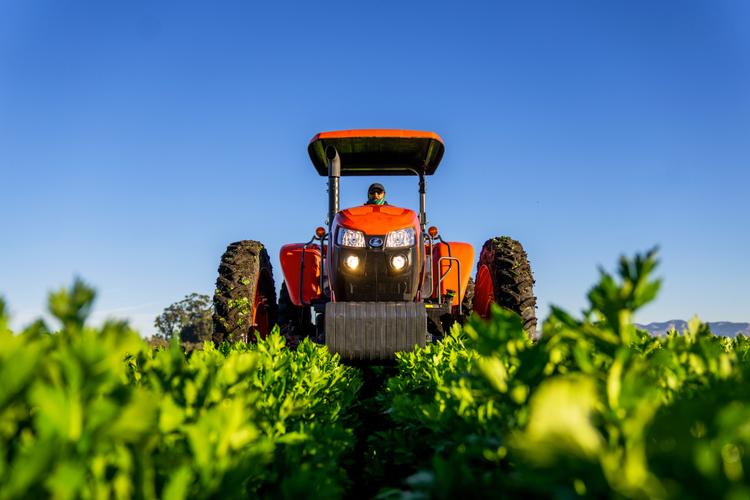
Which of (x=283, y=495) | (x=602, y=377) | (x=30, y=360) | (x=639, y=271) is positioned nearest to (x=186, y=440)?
(x=283, y=495)

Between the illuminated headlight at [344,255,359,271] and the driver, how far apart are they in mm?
1052

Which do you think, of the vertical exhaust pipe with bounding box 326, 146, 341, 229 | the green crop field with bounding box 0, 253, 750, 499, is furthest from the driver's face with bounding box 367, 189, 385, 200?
the green crop field with bounding box 0, 253, 750, 499

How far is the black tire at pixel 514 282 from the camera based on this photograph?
647 cm

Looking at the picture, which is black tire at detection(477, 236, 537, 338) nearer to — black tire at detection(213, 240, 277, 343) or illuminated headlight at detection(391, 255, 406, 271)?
illuminated headlight at detection(391, 255, 406, 271)

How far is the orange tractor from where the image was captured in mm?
5410

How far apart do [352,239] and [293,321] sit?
2182mm

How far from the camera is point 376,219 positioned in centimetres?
607

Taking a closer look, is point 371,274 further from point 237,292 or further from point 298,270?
point 237,292

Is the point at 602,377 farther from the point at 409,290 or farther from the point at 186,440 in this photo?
the point at 409,290

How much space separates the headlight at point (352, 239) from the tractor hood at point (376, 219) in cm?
5

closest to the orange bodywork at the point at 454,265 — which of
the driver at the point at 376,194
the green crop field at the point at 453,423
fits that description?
the driver at the point at 376,194

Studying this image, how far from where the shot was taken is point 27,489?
0.90m

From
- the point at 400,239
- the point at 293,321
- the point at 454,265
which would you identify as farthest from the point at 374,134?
the point at 293,321

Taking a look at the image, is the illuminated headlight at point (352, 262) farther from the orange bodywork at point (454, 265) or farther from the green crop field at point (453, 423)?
the green crop field at point (453, 423)
